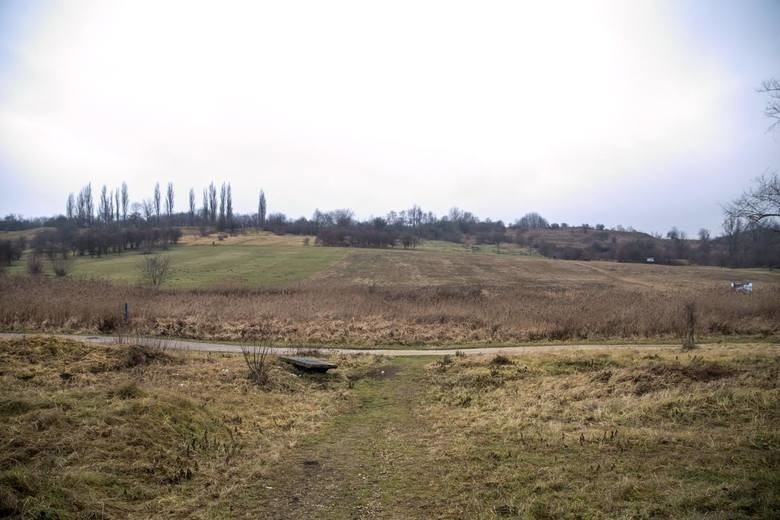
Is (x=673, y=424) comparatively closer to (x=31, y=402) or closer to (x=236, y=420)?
(x=236, y=420)

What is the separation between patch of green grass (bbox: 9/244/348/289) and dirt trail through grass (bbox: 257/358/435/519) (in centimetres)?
3649

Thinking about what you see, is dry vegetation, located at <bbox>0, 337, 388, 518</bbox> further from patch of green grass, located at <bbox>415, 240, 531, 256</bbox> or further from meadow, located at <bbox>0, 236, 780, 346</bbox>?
patch of green grass, located at <bbox>415, 240, 531, 256</bbox>

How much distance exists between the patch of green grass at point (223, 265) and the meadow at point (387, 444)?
34671 mm

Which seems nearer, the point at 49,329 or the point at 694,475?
the point at 694,475

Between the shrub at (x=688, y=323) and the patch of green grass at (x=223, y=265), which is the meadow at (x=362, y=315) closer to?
the shrub at (x=688, y=323)

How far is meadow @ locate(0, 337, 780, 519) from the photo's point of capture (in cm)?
612

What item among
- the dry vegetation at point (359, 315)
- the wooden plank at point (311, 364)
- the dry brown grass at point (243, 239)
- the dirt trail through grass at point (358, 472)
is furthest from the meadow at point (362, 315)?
the dry brown grass at point (243, 239)

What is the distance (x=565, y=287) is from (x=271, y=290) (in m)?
35.4

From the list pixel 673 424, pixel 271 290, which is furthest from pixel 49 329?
pixel 673 424

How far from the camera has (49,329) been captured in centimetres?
2452

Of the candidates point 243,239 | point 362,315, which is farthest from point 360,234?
point 362,315

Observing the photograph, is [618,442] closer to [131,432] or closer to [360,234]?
[131,432]

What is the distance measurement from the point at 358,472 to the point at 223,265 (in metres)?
63.1

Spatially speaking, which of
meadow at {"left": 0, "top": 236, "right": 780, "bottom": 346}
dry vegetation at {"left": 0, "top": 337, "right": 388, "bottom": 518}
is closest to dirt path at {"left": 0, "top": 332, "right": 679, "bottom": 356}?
meadow at {"left": 0, "top": 236, "right": 780, "bottom": 346}
